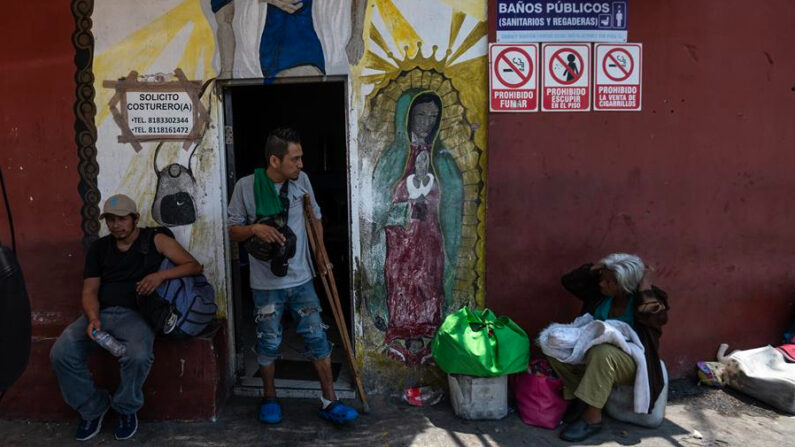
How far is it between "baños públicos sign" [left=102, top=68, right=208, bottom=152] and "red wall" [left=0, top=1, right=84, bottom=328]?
14.0 inches

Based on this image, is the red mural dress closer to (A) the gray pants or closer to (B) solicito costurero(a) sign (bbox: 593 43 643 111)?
(B) solicito costurero(a) sign (bbox: 593 43 643 111)

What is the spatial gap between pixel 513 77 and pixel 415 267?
147 centimetres

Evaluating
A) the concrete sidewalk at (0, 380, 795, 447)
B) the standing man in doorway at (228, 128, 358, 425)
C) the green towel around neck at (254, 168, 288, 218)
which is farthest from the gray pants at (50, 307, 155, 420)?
the green towel around neck at (254, 168, 288, 218)

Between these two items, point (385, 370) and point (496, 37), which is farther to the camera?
point (385, 370)

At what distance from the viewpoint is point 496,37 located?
3926 mm

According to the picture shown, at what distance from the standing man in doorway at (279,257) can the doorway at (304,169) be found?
15.9 inches

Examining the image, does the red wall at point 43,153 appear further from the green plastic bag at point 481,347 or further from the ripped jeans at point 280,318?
the green plastic bag at point 481,347

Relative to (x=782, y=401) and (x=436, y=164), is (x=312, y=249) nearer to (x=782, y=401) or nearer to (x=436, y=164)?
(x=436, y=164)

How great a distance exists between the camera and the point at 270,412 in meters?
3.84

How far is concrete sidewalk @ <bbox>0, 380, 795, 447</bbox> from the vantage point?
11.9 feet

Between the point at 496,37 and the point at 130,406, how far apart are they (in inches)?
132

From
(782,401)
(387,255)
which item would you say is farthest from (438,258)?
(782,401)

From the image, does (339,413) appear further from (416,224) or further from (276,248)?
(416,224)

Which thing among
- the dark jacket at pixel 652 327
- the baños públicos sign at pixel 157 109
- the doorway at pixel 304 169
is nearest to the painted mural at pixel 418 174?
the doorway at pixel 304 169
